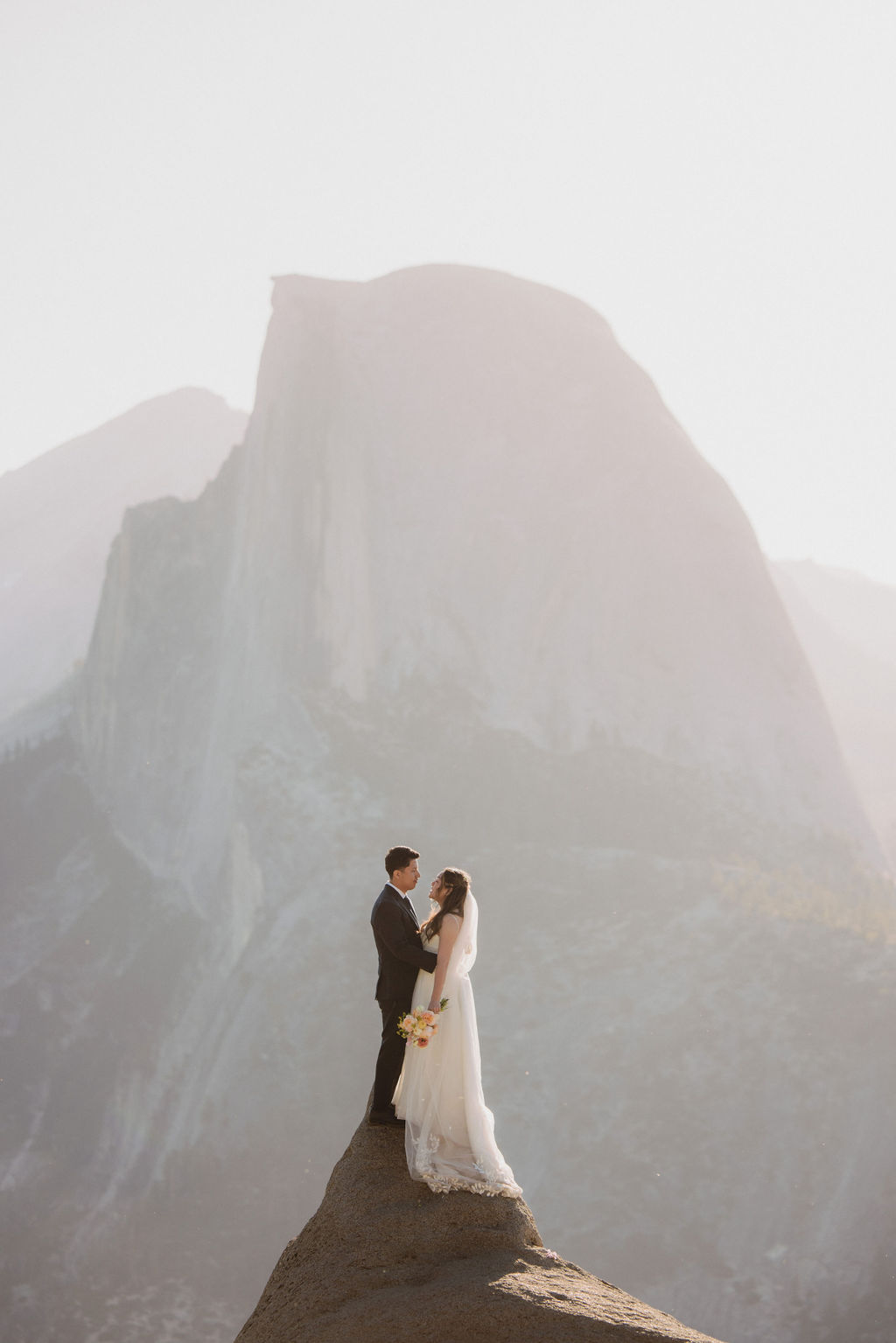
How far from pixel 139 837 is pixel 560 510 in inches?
672

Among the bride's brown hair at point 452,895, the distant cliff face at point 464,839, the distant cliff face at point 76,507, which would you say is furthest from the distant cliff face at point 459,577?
the distant cliff face at point 76,507

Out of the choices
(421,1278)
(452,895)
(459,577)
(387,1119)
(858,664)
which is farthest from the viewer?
(858,664)

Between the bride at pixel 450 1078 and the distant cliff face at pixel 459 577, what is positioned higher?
the distant cliff face at pixel 459 577

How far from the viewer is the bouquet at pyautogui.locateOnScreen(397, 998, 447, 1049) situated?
543cm

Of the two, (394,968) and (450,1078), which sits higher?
(394,968)

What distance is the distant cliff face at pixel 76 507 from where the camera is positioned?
82.1m

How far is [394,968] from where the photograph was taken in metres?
5.71

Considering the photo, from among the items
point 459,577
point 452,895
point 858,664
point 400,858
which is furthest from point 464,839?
point 858,664

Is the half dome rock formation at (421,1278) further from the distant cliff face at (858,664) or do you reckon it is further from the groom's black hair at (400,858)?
the distant cliff face at (858,664)

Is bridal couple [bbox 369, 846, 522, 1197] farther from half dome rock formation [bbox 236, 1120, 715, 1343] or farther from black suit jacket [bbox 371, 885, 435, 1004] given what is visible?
half dome rock formation [bbox 236, 1120, 715, 1343]

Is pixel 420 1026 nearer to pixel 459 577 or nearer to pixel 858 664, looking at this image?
pixel 459 577

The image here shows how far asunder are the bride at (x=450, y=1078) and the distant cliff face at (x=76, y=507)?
76495mm

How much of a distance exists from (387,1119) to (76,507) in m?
102

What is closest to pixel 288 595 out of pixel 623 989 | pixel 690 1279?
pixel 623 989
